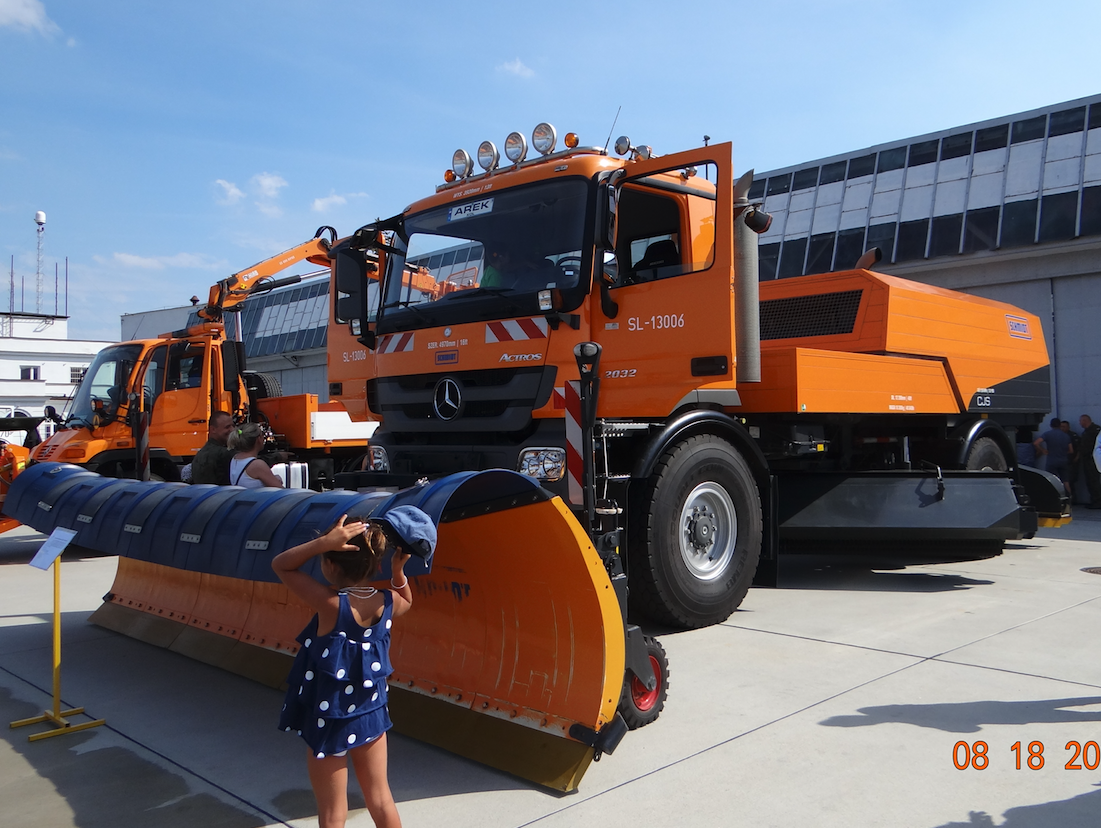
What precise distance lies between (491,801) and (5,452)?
372 inches

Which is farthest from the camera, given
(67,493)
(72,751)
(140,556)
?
A: (67,493)

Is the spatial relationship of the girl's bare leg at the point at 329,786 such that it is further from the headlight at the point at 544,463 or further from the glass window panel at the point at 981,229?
the glass window panel at the point at 981,229

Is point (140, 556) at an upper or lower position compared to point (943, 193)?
lower

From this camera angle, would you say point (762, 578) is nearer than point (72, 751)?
No

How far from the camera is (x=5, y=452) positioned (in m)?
10.2

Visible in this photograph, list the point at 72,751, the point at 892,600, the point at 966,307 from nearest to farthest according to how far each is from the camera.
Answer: the point at 72,751 < the point at 892,600 < the point at 966,307

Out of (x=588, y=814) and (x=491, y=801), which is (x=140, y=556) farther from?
(x=588, y=814)

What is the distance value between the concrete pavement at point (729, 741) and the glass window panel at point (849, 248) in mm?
11222

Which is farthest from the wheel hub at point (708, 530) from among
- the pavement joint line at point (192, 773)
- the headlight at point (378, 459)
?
the pavement joint line at point (192, 773)

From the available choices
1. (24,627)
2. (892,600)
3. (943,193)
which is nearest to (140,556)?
(24,627)

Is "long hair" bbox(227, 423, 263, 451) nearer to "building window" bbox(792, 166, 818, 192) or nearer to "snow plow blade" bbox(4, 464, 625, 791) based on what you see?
"snow plow blade" bbox(4, 464, 625, 791)

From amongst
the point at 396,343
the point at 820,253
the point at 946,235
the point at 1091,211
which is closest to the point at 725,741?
the point at 396,343

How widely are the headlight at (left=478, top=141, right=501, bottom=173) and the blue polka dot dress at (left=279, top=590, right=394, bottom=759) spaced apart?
467 cm

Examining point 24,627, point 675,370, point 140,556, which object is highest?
point 675,370
